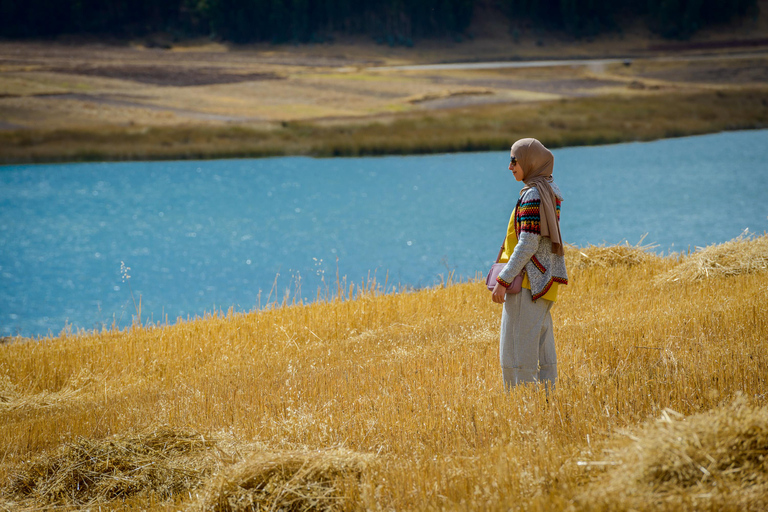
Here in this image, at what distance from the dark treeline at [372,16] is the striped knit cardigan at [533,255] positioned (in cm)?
6753

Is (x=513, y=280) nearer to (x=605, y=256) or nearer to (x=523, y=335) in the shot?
(x=523, y=335)

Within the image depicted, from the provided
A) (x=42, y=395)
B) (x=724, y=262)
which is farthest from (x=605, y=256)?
(x=42, y=395)

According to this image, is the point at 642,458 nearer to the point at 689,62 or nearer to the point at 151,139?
the point at 151,139

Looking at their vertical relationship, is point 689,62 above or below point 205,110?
above

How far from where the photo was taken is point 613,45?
76562 millimetres

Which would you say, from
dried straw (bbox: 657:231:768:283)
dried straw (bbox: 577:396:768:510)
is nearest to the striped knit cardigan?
dried straw (bbox: 577:396:768:510)

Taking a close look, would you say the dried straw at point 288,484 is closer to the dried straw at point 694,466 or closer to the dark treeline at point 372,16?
the dried straw at point 694,466

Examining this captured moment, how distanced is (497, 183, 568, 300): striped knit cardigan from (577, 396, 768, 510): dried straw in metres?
1.50

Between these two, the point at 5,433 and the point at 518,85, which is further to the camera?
the point at 518,85

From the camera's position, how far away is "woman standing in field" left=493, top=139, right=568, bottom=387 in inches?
187

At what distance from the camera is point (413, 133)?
139 feet

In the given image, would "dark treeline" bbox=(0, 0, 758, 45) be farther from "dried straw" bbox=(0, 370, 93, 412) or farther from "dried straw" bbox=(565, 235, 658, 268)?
"dried straw" bbox=(0, 370, 93, 412)

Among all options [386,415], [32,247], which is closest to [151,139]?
[32,247]

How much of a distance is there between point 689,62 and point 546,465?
216ft
